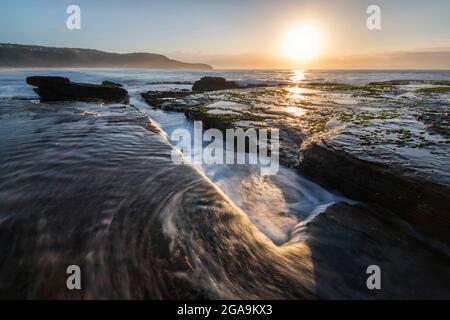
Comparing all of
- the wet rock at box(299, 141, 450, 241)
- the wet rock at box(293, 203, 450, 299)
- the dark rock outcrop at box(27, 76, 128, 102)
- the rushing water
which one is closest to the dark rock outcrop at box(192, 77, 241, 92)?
the dark rock outcrop at box(27, 76, 128, 102)

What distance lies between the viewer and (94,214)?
20.3ft

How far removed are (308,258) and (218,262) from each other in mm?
1699

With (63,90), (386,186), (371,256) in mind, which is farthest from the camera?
(63,90)

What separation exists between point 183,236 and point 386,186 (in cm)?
495

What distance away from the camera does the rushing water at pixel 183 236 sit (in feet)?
14.6

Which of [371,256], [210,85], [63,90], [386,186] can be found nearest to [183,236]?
[371,256]

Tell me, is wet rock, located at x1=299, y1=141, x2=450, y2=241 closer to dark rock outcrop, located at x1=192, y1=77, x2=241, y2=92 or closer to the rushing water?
the rushing water

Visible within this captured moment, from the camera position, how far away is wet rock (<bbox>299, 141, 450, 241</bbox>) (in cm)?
576

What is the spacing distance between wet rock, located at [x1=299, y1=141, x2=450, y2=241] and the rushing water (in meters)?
0.40

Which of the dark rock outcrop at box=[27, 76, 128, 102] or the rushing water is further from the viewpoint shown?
the dark rock outcrop at box=[27, 76, 128, 102]

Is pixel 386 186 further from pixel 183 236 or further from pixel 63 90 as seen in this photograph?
Answer: pixel 63 90

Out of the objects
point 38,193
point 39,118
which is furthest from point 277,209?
point 39,118

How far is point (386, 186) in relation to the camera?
6738mm

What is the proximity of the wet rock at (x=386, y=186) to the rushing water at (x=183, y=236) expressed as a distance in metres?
0.40
